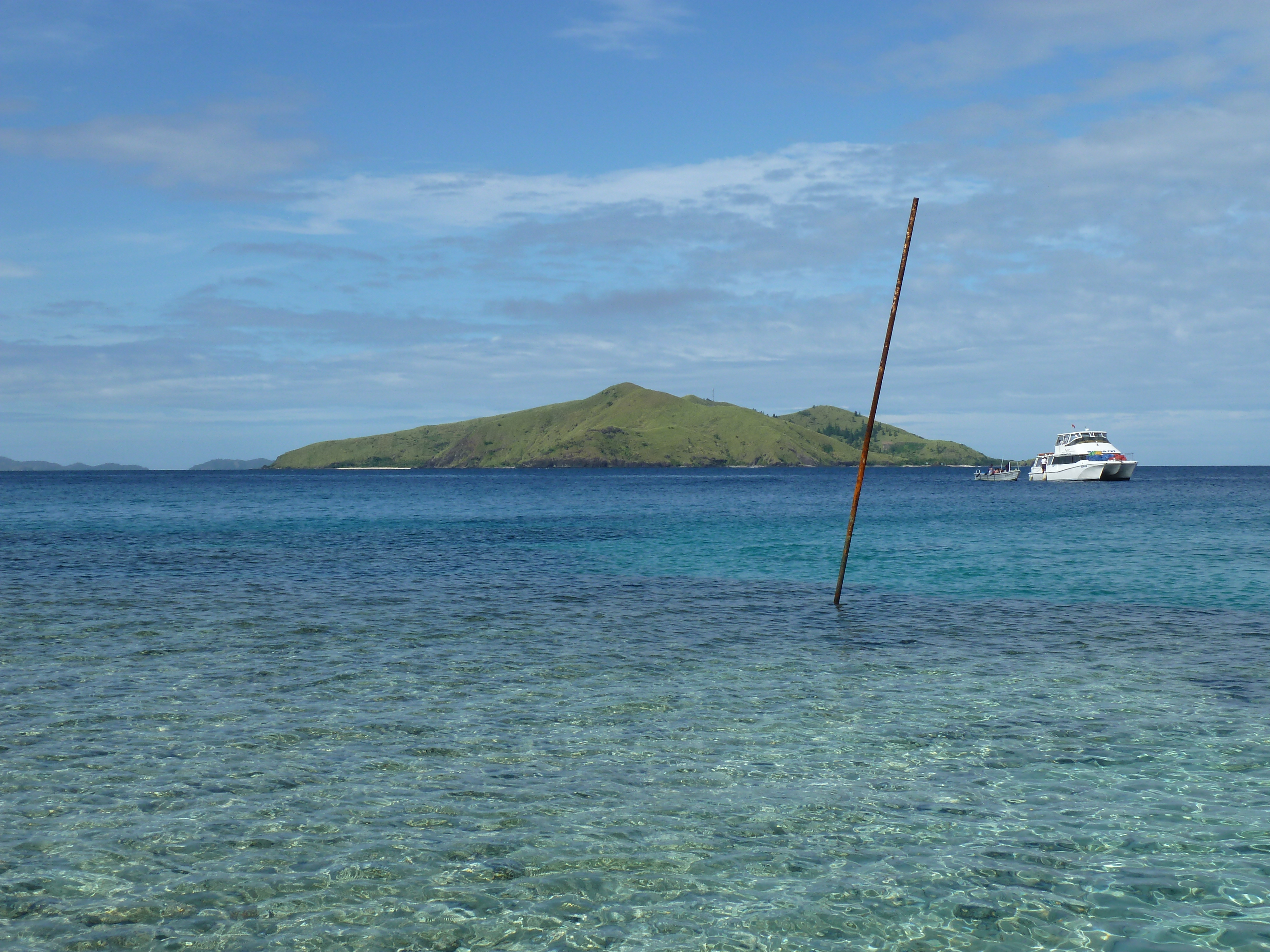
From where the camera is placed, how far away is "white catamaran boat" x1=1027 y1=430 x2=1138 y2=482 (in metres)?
160

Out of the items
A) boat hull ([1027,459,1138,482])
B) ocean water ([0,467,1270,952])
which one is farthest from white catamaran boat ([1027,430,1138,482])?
ocean water ([0,467,1270,952])

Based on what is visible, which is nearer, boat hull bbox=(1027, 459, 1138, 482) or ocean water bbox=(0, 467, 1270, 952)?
ocean water bbox=(0, 467, 1270, 952)

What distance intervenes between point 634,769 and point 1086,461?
16824 cm

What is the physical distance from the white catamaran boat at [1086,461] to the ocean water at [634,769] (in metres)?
138

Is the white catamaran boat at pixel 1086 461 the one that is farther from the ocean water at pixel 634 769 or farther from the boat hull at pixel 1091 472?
the ocean water at pixel 634 769

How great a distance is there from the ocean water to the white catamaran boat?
13825cm

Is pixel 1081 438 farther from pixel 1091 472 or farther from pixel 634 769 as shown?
pixel 634 769

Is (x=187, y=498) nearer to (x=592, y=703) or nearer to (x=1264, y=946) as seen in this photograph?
(x=592, y=703)

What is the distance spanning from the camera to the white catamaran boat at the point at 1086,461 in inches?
6289

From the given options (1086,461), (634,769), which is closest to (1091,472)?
(1086,461)

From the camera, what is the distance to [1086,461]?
16088 cm

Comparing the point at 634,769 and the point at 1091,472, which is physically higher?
the point at 1091,472

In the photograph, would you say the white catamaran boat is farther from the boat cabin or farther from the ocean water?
the ocean water

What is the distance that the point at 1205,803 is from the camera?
12312mm
